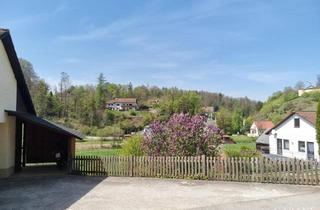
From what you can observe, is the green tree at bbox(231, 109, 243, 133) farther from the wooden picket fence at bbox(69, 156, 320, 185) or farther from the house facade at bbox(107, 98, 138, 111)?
the wooden picket fence at bbox(69, 156, 320, 185)

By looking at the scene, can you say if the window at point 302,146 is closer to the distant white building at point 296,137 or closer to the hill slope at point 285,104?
the distant white building at point 296,137

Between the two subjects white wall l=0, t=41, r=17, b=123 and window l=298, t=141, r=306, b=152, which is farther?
window l=298, t=141, r=306, b=152

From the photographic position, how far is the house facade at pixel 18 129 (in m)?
14.1

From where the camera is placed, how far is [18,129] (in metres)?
16.2

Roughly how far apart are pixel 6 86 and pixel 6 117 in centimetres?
140

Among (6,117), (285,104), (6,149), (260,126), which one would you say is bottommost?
(6,149)

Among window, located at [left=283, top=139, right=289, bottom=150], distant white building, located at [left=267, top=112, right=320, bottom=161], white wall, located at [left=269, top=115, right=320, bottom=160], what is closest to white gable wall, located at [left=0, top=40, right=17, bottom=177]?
distant white building, located at [left=267, top=112, right=320, bottom=161]

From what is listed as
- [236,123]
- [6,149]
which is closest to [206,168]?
[6,149]

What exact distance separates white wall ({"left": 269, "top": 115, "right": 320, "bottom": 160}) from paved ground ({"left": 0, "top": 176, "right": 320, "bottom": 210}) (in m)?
19.5

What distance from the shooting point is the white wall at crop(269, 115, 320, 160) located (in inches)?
1199

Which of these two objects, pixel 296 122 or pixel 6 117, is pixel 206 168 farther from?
pixel 296 122

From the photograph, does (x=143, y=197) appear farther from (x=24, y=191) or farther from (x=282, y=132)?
(x=282, y=132)

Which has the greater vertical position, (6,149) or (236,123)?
(236,123)

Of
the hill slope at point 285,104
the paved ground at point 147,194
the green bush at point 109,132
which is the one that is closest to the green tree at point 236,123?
the hill slope at point 285,104
